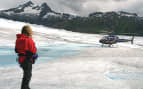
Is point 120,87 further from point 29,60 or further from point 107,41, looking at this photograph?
point 107,41

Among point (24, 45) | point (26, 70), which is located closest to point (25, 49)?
point (24, 45)

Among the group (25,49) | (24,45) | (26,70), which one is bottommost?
(26,70)

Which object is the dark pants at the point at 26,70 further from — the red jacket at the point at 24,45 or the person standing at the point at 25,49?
the red jacket at the point at 24,45

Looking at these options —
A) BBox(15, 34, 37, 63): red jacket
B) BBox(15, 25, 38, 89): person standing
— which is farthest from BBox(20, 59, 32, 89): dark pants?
BBox(15, 34, 37, 63): red jacket

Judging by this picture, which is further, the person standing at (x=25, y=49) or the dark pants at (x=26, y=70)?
the dark pants at (x=26, y=70)

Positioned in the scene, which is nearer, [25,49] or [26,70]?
[25,49]

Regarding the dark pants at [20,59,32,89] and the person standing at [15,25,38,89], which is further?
the dark pants at [20,59,32,89]

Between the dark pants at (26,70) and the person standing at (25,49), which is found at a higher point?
the person standing at (25,49)

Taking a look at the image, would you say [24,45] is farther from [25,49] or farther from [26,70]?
[26,70]

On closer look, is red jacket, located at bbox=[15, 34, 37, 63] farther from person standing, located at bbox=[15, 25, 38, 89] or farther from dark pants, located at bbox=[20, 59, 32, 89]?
dark pants, located at bbox=[20, 59, 32, 89]

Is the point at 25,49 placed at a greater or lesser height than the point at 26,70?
greater

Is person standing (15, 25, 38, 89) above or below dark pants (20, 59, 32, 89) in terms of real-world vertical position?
above

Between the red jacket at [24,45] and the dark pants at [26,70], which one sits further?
the dark pants at [26,70]

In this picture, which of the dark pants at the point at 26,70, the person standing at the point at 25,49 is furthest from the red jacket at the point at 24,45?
the dark pants at the point at 26,70
